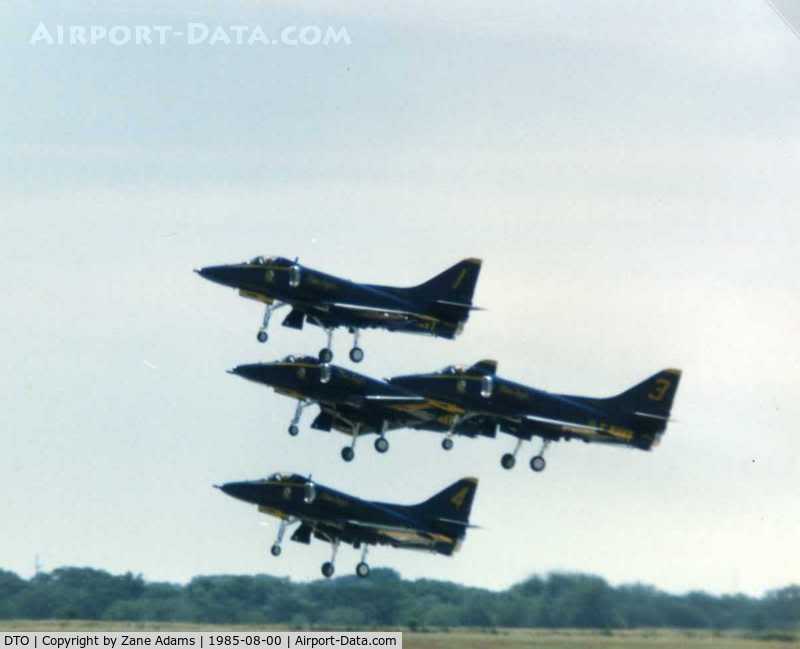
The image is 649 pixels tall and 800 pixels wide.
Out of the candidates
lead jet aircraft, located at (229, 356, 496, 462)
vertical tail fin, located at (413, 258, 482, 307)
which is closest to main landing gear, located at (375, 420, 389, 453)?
Result: lead jet aircraft, located at (229, 356, 496, 462)

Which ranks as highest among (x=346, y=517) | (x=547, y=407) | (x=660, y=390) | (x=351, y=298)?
(x=351, y=298)

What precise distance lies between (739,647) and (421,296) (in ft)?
21.8

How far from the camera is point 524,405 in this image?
138ft

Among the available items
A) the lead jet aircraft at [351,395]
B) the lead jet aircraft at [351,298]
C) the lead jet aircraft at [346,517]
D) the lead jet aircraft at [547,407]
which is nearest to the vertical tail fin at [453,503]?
the lead jet aircraft at [346,517]

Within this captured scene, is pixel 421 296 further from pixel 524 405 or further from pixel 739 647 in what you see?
pixel 739 647

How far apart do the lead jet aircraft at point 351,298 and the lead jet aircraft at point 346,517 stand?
2668 millimetres

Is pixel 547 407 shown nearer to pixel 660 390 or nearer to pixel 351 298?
pixel 660 390

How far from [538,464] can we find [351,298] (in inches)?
139

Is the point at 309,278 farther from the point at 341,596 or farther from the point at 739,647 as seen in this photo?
the point at 739,647

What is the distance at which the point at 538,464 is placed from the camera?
42.6 meters

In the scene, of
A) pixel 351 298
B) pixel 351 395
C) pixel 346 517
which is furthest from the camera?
pixel 346 517

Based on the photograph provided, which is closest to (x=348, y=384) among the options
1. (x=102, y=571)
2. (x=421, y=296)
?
(x=421, y=296)

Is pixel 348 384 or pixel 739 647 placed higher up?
pixel 348 384

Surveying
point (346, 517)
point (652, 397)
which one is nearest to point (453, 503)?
point (346, 517)
